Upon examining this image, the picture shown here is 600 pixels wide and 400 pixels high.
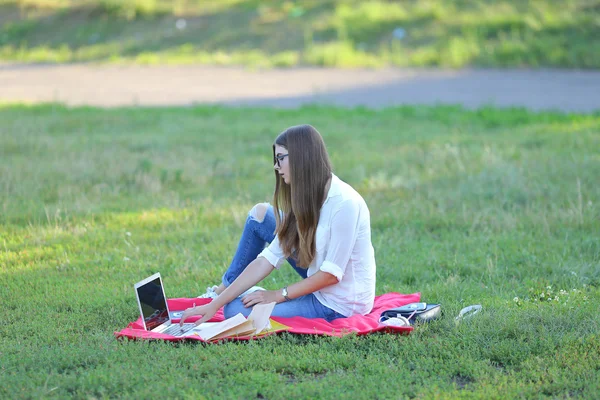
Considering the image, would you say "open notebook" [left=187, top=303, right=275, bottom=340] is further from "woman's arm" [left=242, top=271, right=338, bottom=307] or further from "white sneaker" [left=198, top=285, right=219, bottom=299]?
"white sneaker" [left=198, top=285, right=219, bottom=299]

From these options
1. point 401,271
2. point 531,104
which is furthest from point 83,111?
point 401,271

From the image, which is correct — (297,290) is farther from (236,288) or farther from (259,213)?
(259,213)

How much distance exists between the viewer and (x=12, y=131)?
12594mm

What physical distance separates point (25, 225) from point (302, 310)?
386 centimetres

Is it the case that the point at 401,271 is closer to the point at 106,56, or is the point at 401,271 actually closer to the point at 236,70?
the point at 236,70

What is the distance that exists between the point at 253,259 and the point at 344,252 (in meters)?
0.98

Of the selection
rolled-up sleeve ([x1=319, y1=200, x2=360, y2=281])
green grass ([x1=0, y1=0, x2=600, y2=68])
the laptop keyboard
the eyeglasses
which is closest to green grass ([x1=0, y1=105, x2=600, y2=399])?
the laptop keyboard

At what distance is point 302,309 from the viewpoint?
17.6 feet

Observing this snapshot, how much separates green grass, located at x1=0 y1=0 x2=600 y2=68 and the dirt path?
0.86 meters

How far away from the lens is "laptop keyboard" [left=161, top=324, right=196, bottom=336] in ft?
17.3

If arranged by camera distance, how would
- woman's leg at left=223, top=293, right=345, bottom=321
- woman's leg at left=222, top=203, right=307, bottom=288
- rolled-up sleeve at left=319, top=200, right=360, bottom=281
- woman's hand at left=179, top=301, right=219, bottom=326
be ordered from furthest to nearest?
woman's leg at left=222, top=203, right=307, bottom=288, woman's leg at left=223, top=293, right=345, bottom=321, woman's hand at left=179, top=301, right=219, bottom=326, rolled-up sleeve at left=319, top=200, right=360, bottom=281

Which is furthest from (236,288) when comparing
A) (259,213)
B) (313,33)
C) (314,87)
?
(313,33)

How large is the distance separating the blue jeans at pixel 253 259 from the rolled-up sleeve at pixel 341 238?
42cm

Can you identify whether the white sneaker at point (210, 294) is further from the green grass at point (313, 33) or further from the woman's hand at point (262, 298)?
the green grass at point (313, 33)
